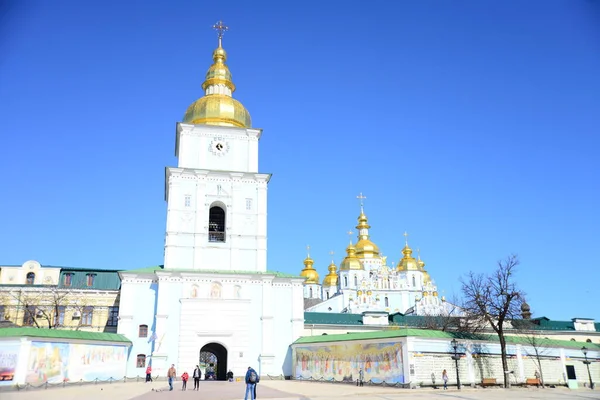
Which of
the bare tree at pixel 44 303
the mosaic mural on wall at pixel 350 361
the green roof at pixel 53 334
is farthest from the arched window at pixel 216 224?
the bare tree at pixel 44 303

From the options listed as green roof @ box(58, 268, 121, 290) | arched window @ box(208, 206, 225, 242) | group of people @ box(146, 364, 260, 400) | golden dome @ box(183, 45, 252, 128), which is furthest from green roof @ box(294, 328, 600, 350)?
green roof @ box(58, 268, 121, 290)

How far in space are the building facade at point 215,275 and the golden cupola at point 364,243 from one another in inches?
1751

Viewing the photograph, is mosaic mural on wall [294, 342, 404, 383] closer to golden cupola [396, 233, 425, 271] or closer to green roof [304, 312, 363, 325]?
green roof [304, 312, 363, 325]

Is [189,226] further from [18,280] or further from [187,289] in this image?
[18,280]

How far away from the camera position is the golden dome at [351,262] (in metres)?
77.2

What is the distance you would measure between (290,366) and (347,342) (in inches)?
196

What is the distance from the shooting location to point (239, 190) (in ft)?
119

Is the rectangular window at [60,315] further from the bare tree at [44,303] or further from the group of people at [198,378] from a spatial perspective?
the group of people at [198,378]

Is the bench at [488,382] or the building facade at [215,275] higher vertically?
the building facade at [215,275]

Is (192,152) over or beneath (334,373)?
over

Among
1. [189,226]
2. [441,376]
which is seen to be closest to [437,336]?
[441,376]

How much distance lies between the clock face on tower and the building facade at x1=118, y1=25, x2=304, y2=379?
2.6 inches

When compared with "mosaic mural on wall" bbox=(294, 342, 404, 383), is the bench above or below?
below

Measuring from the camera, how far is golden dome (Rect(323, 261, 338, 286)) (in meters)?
83.2
